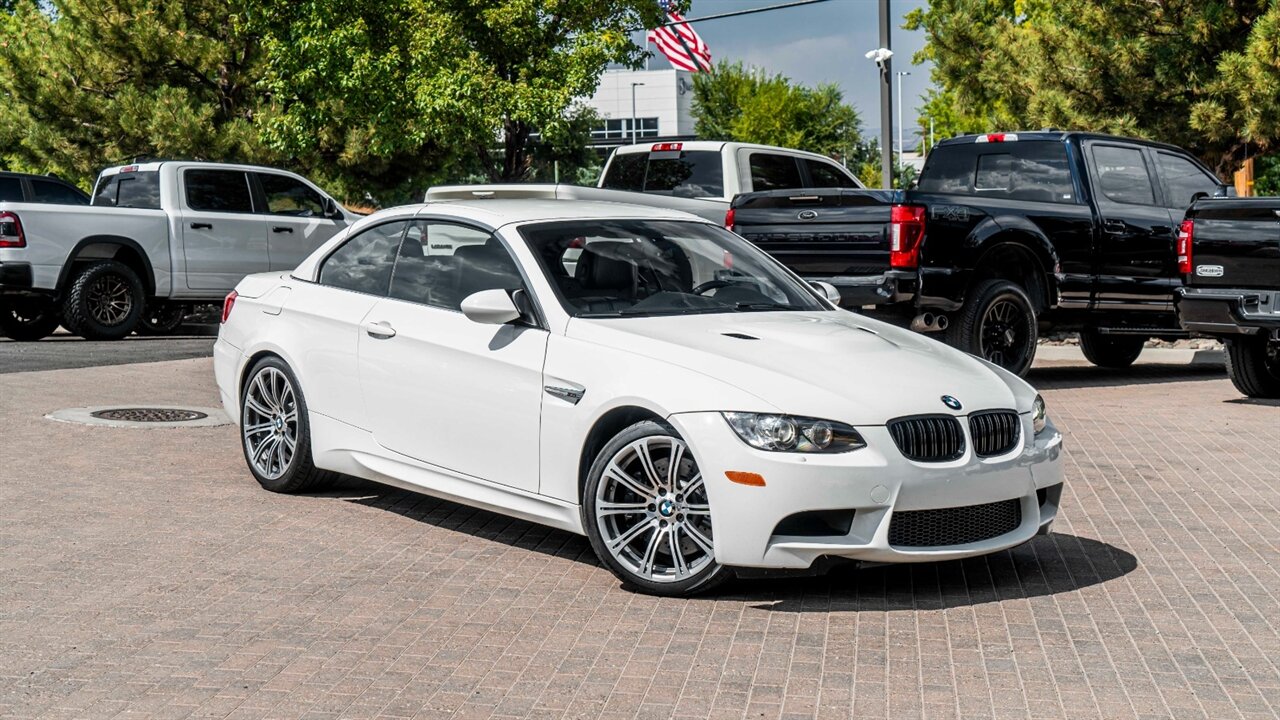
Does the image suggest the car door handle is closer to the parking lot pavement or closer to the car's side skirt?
the car's side skirt

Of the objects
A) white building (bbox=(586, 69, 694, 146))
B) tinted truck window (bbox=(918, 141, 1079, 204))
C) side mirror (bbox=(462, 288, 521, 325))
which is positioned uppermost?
white building (bbox=(586, 69, 694, 146))

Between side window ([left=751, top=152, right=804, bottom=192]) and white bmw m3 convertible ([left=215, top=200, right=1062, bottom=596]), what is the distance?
8.51m

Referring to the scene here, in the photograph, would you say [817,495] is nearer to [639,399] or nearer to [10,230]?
[639,399]

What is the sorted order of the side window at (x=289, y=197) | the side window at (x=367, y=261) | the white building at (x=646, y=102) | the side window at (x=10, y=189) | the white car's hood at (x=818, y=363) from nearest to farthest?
the white car's hood at (x=818, y=363) < the side window at (x=367, y=261) < the side window at (x=289, y=197) < the side window at (x=10, y=189) < the white building at (x=646, y=102)

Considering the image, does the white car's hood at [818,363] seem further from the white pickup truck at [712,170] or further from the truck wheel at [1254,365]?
the white pickup truck at [712,170]

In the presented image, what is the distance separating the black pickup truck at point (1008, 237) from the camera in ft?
39.6

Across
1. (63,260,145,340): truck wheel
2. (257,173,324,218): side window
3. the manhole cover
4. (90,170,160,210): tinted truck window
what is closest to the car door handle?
the manhole cover

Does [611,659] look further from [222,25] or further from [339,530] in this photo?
[222,25]

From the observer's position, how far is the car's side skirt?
21.6 ft

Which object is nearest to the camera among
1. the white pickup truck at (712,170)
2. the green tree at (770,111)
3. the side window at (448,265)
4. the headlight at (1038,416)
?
the headlight at (1038,416)

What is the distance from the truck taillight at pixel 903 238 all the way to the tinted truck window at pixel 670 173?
399 cm

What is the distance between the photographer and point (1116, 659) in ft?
17.3

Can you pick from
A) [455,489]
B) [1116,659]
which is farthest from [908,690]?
[455,489]

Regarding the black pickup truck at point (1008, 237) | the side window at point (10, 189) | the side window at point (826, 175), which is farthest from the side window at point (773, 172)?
the side window at point (10, 189)
